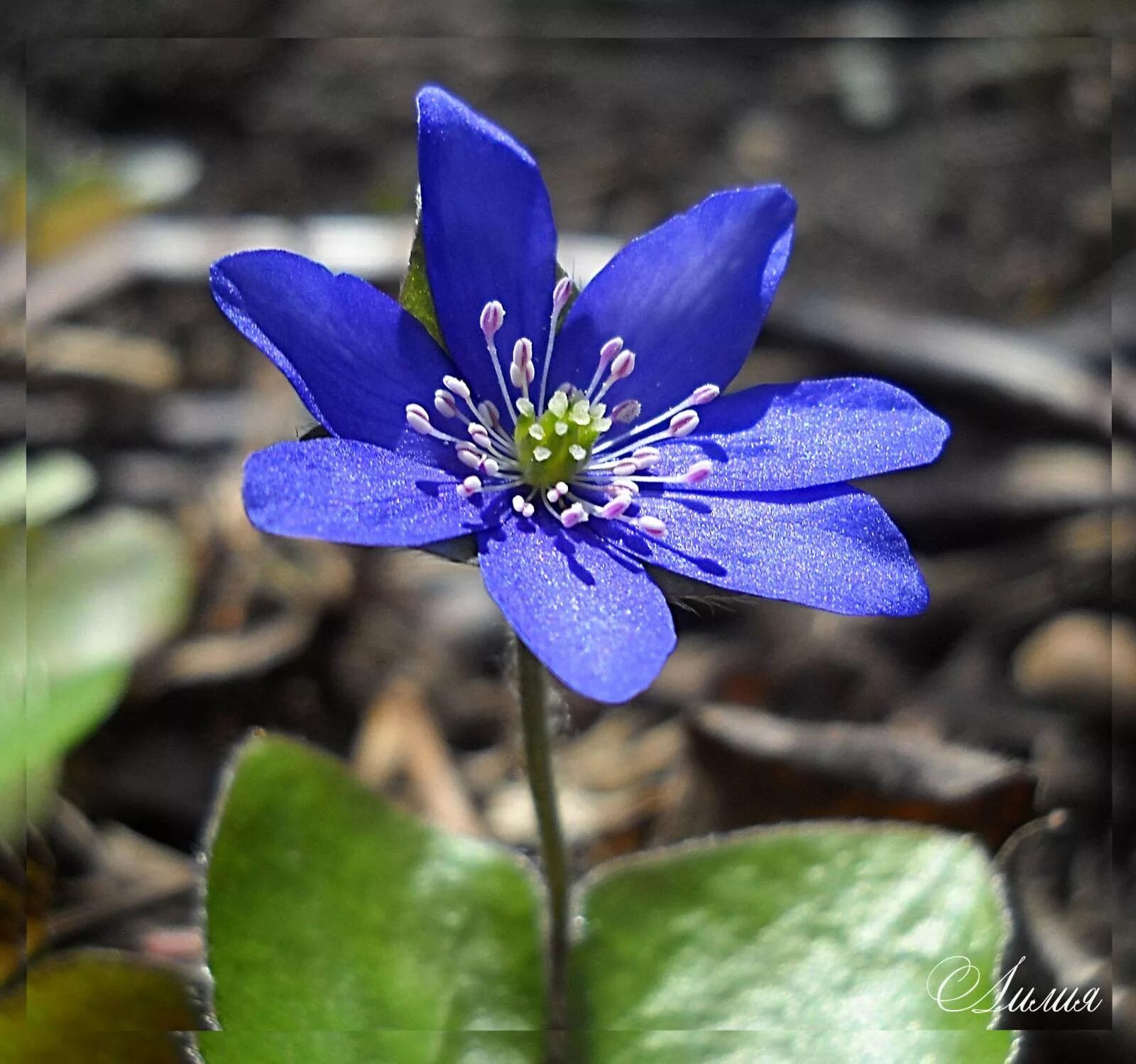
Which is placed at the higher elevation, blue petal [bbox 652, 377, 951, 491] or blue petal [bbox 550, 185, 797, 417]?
blue petal [bbox 550, 185, 797, 417]

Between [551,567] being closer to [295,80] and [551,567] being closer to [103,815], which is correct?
[103,815]

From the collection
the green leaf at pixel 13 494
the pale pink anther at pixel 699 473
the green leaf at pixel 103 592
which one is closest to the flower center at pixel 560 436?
the pale pink anther at pixel 699 473

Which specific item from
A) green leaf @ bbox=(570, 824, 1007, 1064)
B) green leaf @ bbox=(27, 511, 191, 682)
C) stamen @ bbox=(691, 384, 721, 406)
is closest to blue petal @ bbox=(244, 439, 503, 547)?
stamen @ bbox=(691, 384, 721, 406)

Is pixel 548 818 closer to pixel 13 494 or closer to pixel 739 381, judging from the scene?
pixel 13 494

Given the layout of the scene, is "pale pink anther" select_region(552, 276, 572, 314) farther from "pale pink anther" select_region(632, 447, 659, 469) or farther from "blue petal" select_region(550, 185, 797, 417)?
"pale pink anther" select_region(632, 447, 659, 469)

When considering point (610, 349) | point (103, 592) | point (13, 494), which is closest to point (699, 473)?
point (610, 349)

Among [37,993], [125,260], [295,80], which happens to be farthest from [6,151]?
[37,993]

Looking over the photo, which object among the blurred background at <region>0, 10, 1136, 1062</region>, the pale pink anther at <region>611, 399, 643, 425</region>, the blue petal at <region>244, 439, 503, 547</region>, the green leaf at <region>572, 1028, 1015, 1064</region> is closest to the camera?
the blue petal at <region>244, 439, 503, 547</region>

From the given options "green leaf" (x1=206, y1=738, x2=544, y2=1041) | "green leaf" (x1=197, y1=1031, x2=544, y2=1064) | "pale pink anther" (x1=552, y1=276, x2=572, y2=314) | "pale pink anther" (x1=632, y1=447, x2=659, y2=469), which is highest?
"pale pink anther" (x1=552, y1=276, x2=572, y2=314)
